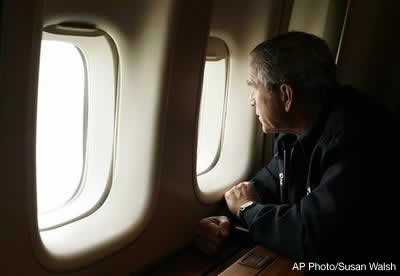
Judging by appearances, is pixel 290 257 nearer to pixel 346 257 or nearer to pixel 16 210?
pixel 346 257

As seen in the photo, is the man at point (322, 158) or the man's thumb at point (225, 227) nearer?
the man at point (322, 158)

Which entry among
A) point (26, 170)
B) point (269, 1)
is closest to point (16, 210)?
point (26, 170)

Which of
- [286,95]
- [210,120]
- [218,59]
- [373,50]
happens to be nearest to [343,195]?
[286,95]

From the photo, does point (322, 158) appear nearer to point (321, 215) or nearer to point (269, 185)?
point (321, 215)

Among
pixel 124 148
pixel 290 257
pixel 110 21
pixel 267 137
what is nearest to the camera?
pixel 110 21

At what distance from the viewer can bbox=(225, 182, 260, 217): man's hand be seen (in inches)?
72.4

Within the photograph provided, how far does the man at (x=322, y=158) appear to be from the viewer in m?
1.40

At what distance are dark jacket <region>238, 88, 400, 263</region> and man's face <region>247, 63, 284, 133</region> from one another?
105 mm

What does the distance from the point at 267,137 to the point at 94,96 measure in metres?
1.11

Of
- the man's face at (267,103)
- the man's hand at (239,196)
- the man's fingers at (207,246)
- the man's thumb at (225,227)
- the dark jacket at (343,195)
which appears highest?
the man's face at (267,103)

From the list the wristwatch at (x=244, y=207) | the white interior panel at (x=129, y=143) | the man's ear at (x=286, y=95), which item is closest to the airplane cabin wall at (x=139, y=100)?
the white interior panel at (x=129, y=143)

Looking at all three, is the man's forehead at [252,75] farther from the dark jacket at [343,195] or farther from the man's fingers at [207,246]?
the man's fingers at [207,246]

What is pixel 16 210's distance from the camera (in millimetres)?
991

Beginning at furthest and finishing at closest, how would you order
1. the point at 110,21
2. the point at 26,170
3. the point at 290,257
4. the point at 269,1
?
the point at 269,1
the point at 290,257
the point at 110,21
the point at 26,170
